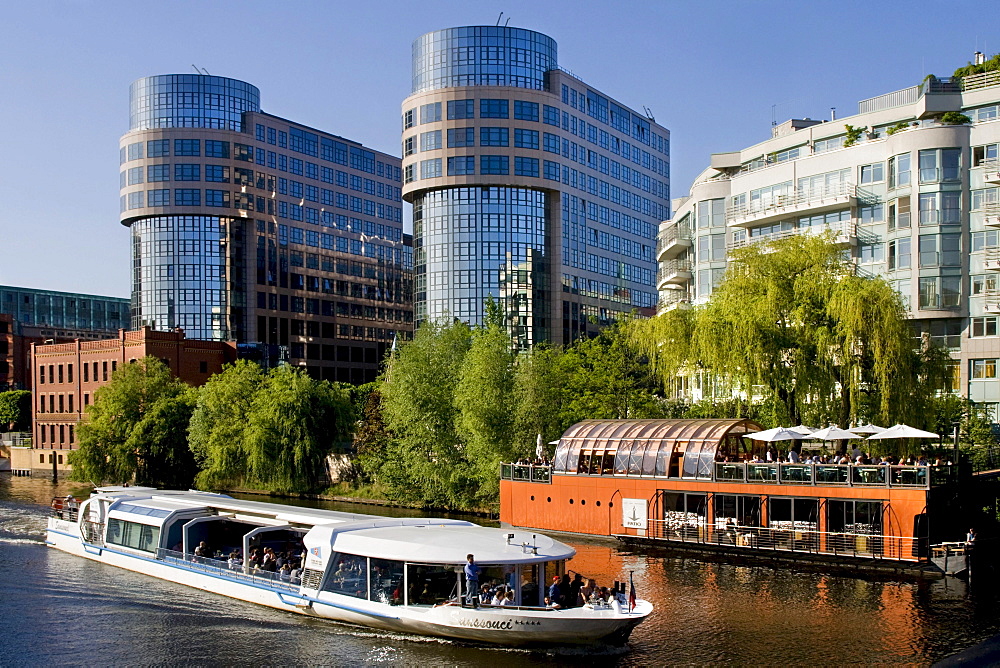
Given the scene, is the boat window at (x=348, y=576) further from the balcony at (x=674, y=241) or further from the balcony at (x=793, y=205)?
the balcony at (x=674, y=241)

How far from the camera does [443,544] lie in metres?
32.0

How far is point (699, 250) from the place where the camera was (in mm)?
77375

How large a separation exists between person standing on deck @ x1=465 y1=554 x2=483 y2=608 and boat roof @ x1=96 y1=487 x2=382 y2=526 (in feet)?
26.2

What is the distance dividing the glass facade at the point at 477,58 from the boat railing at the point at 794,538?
7694 cm

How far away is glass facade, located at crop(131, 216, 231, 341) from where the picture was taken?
140875 mm

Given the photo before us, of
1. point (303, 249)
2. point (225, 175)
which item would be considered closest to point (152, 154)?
point (225, 175)

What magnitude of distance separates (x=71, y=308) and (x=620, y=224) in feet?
375

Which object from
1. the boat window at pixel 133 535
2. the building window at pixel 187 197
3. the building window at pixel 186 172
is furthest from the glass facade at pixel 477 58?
the boat window at pixel 133 535

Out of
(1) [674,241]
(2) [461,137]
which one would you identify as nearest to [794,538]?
(1) [674,241]

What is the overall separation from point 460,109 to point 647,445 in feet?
233

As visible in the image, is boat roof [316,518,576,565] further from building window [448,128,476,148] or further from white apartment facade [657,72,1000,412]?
building window [448,128,476,148]

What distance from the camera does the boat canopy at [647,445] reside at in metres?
47.5

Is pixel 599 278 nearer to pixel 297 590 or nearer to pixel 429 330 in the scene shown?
pixel 429 330

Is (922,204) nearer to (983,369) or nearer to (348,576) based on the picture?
(983,369)
